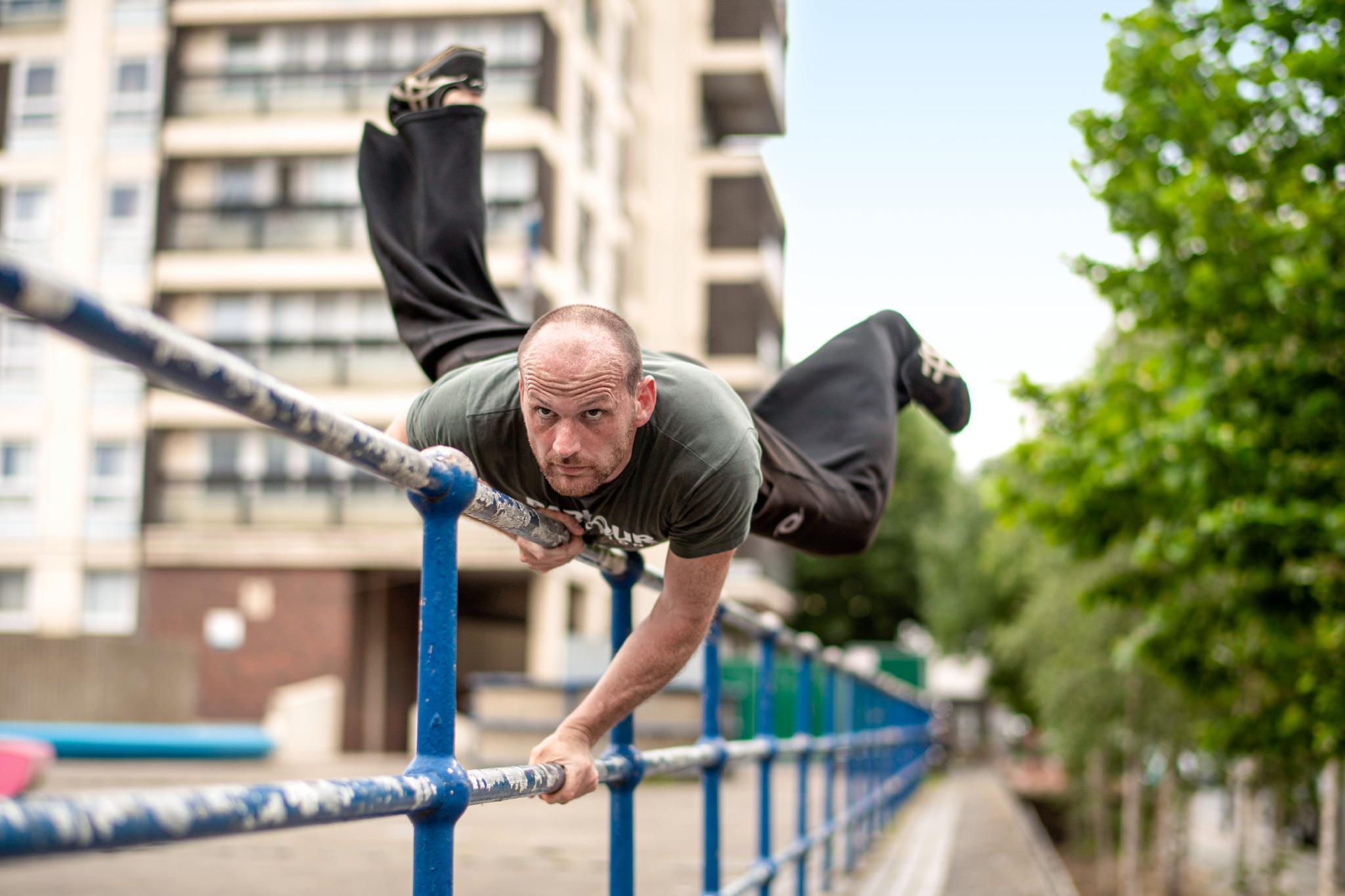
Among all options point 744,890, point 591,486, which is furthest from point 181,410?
point 591,486

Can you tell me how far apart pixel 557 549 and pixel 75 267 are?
25853 millimetres

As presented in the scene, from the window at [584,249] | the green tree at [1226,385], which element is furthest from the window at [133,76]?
the green tree at [1226,385]

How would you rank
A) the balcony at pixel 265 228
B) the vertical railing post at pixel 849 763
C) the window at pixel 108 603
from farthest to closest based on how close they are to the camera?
the window at pixel 108 603 → the balcony at pixel 265 228 → the vertical railing post at pixel 849 763

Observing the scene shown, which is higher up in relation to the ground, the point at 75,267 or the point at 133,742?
the point at 75,267

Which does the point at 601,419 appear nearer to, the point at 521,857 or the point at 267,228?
the point at 521,857

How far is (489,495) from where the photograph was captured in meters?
2.10

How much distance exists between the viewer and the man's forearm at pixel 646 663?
2582mm

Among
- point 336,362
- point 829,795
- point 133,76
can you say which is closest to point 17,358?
point 133,76

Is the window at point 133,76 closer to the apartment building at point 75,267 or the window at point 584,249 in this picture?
the apartment building at point 75,267

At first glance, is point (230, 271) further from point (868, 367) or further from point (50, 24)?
point (868, 367)

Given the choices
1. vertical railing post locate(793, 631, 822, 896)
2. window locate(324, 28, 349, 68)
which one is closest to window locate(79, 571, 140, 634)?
window locate(324, 28, 349, 68)

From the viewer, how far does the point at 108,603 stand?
84.2ft

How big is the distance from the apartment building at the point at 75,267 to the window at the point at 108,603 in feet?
0.08

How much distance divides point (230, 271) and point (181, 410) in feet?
8.66
